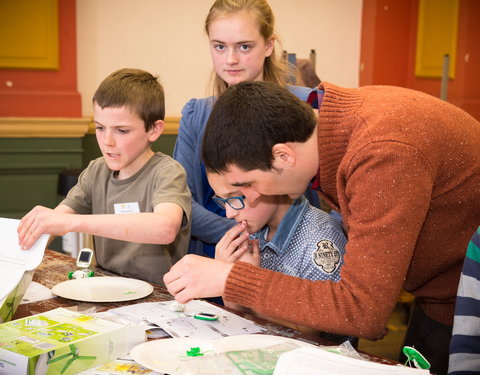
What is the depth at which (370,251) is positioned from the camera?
1.07m

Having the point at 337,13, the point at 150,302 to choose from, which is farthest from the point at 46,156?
the point at 150,302

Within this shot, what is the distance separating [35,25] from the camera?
3691 mm

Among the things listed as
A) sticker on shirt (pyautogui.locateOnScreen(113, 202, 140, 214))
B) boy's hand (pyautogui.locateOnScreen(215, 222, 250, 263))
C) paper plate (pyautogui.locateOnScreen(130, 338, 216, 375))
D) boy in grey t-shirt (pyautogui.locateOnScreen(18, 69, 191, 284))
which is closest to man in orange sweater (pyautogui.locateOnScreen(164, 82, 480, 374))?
paper plate (pyautogui.locateOnScreen(130, 338, 216, 375))

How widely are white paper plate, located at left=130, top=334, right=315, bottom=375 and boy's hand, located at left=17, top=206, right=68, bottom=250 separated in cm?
41

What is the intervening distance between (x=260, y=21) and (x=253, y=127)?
87 cm

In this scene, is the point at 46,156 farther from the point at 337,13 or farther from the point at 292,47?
the point at 337,13

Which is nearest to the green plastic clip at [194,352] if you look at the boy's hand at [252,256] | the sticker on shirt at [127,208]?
the boy's hand at [252,256]

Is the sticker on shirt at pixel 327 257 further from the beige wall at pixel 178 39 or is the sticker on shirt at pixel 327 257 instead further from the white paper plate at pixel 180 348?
the beige wall at pixel 178 39

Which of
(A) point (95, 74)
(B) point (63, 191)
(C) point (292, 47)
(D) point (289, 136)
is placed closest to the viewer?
(D) point (289, 136)

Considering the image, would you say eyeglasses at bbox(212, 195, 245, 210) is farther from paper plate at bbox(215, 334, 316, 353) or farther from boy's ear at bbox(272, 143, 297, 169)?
paper plate at bbox(215, 334, 316, 353)

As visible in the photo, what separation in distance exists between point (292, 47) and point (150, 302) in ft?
11.3

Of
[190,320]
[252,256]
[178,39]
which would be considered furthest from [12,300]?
[178,39]

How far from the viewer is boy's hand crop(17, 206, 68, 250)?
4.44ft

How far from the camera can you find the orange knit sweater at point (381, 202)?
1.07 metres
